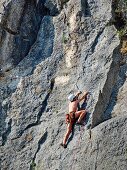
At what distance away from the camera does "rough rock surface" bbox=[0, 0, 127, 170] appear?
1742 cm

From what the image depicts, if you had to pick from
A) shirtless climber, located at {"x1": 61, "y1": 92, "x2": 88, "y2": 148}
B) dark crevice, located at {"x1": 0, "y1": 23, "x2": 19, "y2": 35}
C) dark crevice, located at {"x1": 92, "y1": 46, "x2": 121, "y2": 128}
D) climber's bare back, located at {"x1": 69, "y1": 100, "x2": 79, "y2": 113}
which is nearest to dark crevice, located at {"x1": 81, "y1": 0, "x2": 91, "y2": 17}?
dark crevice, located at {"x1": 92, "y1": 46, "x2": 121, "y2": 128}

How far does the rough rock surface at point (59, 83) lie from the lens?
686 inches

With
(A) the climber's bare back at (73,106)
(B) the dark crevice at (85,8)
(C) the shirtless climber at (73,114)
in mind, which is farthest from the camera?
(B) the dark crevice at (85,8)

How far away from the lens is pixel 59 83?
19953 mm

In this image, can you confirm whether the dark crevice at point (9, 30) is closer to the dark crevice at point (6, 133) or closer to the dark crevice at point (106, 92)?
the dark crevice at point (6, 133)

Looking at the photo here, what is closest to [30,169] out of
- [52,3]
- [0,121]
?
[0,121]

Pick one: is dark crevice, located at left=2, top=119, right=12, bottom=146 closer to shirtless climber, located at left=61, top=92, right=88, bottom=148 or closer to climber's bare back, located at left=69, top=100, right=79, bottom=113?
shirtless climber, located at left=61, top=92, right=88, bottom=148

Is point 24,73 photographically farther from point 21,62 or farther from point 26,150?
point 26,150

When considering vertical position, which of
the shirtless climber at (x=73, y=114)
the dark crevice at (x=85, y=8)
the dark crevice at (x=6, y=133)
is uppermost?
the dark crevice at (x=85, y=8)

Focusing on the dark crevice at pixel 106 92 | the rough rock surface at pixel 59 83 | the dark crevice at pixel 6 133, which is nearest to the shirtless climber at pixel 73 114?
the rough rock surface at pixel 59 83

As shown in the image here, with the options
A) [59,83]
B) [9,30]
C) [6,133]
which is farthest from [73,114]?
[9,30]

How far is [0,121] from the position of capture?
65.5 feet

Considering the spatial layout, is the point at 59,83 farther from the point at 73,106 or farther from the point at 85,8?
the point at 85,8

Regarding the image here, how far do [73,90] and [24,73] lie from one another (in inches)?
99.5
